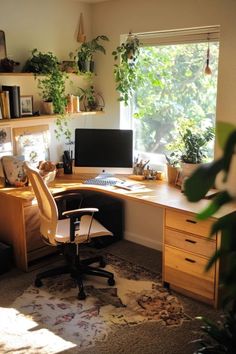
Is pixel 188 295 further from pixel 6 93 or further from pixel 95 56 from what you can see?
pixel 95 56

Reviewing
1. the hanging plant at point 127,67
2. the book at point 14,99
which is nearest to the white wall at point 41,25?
the book at point 14,99

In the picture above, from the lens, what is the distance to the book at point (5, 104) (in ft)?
11.3

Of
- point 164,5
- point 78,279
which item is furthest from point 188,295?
point 164,5

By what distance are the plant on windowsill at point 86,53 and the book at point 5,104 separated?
0.85 m

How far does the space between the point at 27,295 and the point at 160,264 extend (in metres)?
1.17

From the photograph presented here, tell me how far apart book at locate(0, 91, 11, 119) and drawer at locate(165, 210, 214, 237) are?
1.56 metres

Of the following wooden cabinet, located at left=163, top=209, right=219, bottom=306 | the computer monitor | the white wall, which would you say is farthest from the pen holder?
wooden cabinet, located at left=163, top=209, right=219, bottom=306

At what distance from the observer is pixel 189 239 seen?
302 cm

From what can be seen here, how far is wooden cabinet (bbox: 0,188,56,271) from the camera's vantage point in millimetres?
3400

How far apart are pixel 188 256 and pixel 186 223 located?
24 cm

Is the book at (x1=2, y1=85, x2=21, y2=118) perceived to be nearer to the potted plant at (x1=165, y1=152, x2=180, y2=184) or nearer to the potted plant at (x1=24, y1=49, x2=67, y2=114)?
the potted plant at (x1=24, y1=49, x2=67, y2=114)

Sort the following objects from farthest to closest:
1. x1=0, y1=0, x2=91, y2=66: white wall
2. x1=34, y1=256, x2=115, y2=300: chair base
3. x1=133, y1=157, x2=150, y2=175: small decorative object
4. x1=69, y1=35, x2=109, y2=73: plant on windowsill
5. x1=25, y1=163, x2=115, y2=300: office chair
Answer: x1=69, y1=35, x2=109, y2=73: plant on windowsill < x1=133, y1=157, x2=150, y2=175: small decorative object < x1=0, y1=0, x2=91, y2=66: white wall < x1=34, y1=256, x2=115, y2=300: chair base < x1=25, y1=163, x2=115, y2=300: office chair

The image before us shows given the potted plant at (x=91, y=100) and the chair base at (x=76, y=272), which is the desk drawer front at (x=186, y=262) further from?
the potted plant at (x=91, y=100)

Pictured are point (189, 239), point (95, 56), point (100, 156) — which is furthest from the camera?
point (95, 56)
